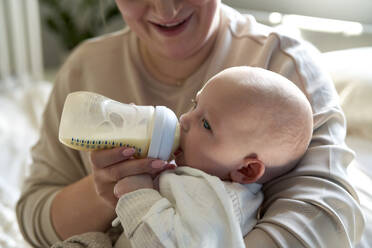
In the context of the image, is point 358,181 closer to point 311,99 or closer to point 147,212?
point 311,99

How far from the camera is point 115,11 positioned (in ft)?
10.3

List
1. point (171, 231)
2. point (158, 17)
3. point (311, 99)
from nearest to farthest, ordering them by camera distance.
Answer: point (171, 231), point (311, 99), point (158, 17)

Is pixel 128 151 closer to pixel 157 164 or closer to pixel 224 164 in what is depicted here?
pixel 157 164

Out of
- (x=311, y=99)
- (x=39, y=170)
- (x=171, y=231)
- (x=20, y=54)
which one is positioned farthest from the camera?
(x=20, y=54)

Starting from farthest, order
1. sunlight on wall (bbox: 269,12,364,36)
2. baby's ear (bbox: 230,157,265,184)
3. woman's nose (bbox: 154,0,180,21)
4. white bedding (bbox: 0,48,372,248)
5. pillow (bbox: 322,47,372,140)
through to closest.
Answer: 1. sunlight on wall (bbox: 269,12,364,36)
2. pillow (bbox: 322,47,372,140)
3. white bedding (bbox: 0,48,372,248)
4. woman's nose (bbox: 154,0,180,21)
5. baby's ear (bbox: 230,157,265,184)

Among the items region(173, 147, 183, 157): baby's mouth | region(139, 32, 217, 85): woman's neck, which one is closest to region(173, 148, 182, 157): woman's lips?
region(173, 147, 183, 157): baby's mouth

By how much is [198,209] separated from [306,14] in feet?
3.99

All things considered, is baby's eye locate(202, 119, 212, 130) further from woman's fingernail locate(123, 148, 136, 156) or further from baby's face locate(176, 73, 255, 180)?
woman's fingernail locate(123, 148, 136, 156)

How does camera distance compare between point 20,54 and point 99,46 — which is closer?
point 99,46

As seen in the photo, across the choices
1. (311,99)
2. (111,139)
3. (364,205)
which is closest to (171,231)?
(111,139)

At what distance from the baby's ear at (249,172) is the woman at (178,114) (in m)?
0.08

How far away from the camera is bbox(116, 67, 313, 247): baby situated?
0.79 meters

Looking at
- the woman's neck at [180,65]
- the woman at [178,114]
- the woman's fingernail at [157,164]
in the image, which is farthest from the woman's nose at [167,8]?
the woman's fingernail at [157,164]

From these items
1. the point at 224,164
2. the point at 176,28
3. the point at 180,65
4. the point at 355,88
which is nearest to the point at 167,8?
the point at 176,28
